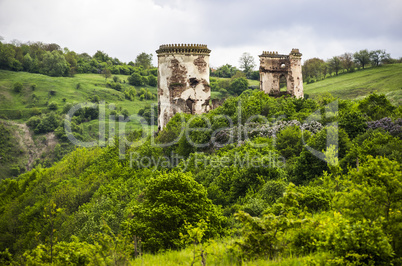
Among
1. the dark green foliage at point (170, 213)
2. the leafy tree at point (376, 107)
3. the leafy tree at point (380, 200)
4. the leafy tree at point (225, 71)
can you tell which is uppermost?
the leafy tree at point (225, 71)

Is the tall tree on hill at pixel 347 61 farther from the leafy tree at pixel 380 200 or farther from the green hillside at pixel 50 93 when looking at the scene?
the leafy tree at pixel 380 200

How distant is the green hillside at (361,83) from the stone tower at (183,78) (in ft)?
93.3

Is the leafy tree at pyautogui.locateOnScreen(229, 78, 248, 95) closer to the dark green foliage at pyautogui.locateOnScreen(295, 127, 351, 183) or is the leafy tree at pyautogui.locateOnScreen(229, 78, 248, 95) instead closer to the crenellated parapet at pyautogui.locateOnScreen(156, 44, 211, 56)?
the crenellated parapet at pyautogui.locateOnScreen(156, 44, 211, 56)

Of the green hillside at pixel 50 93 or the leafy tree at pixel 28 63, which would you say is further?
the leafy tree at pixel 28 63

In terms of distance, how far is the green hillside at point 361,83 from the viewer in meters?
60.8

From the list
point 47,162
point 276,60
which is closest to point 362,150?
point 276,60

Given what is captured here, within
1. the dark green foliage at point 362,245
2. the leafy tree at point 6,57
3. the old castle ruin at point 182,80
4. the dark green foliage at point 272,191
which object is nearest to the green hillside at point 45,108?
the leafy tree at point 6,57

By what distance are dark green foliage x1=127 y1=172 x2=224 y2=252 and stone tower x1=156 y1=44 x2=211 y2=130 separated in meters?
20.0

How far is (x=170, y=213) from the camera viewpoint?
16641mm

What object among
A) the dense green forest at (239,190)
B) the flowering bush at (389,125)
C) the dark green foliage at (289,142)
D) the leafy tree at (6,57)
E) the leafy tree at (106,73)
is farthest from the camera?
the leafy tree at (106,73)

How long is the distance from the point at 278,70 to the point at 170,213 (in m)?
29.8

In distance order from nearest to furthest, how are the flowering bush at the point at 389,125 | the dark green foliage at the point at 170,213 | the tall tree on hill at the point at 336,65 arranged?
the dark green foliage at the point at 170,213
the flowering bush at the point at 389,125
the tall tree on hill at the point at 336,65

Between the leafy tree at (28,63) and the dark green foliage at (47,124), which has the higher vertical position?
the leafy tree at (28,63)

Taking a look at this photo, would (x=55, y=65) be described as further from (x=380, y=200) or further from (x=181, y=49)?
(x=380, y=200)
